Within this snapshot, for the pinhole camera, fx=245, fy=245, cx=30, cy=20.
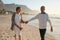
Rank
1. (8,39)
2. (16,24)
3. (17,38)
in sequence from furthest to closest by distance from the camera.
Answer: (8,39)
(17,38)
(16,24)

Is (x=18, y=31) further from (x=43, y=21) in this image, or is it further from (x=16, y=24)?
(x=43, y=21)

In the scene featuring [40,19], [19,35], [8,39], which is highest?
[40,19]

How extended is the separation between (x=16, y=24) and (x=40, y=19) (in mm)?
937

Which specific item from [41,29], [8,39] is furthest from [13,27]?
[8,39]

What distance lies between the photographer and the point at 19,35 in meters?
9.27

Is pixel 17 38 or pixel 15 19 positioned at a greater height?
pixel 15 19

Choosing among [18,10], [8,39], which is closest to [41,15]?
[18,10]

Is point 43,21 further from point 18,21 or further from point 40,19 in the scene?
point 18,21

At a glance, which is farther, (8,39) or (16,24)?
(8,39)

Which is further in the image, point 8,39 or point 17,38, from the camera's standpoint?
point 8,39

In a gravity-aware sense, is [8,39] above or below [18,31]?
below

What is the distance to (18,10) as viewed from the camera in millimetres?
9148

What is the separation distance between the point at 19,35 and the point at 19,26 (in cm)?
36

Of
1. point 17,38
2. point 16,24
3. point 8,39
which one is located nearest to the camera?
point 16,24
